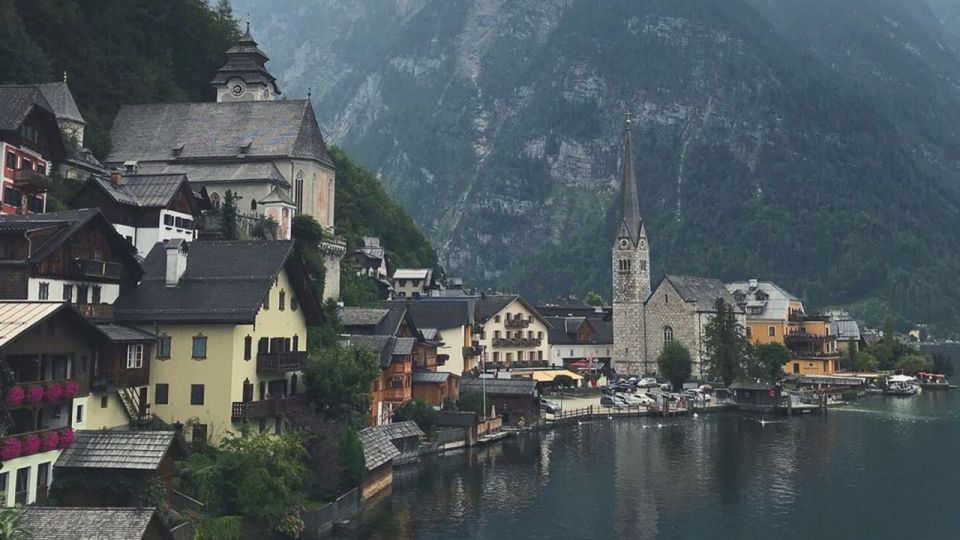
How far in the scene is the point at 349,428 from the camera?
4775 centimetres

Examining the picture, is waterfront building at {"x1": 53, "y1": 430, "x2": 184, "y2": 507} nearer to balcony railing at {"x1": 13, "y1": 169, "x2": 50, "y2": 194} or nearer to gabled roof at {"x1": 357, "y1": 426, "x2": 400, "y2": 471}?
gabled roof at {"x1": 357, "y1": 426, "x2": 400, "y2": 471}

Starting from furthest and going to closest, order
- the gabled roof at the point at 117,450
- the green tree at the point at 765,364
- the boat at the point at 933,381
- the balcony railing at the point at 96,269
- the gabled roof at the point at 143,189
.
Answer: the boat at the point at 933,381 → the green tree at the point at 765,364 → the gabled roof at the point at 143,189 → the balcony railing at the point at 96,269 → the gabled roof at the point at 117,450

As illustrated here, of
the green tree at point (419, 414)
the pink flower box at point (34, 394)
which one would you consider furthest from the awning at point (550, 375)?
the pink flower box at point (34, 394)

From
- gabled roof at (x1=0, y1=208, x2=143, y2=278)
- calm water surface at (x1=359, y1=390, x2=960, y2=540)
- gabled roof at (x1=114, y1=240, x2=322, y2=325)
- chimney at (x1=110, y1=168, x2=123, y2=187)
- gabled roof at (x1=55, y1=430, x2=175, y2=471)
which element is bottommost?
calm water surface at (x1=359, y1=390, x2=960, y2=540)

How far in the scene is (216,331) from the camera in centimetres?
4312

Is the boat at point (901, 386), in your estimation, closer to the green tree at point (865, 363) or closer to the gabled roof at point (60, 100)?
the green tree at point (865, 363)

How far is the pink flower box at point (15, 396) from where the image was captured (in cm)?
3070

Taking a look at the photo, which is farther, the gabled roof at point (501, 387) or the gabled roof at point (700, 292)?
the gabled roof at point (700, 292)

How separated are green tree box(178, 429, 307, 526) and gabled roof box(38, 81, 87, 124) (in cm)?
4076

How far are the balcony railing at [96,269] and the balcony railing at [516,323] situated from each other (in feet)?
226

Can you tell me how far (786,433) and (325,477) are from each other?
51.5 metres

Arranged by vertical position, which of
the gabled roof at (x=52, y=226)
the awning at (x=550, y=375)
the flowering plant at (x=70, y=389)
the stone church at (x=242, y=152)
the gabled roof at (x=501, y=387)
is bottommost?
the gabled roof at (x=501, y=387)

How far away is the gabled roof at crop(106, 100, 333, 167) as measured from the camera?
7875 cm

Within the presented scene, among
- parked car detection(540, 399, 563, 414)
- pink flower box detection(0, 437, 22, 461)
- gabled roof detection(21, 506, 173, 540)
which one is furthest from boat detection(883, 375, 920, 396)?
pink flower box detection(0, 437, 22, 461)
